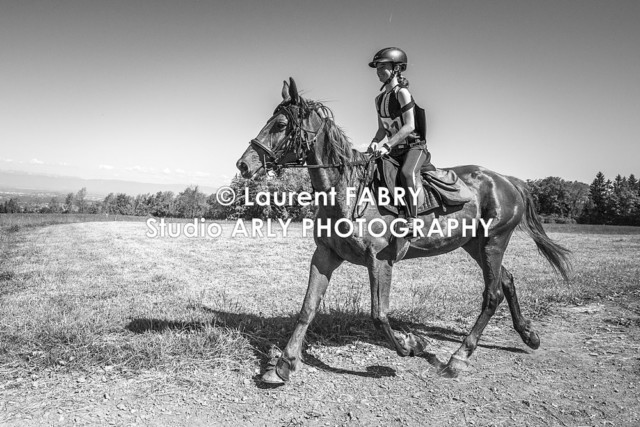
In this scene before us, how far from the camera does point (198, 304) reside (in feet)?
24.7

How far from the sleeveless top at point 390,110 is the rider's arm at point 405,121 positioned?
97 millimetres

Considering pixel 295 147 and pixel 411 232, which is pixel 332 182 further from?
pixel 411 232

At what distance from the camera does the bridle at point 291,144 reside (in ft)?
13.7

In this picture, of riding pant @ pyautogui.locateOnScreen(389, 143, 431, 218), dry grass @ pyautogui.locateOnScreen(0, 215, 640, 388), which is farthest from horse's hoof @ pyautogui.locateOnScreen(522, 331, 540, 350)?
riding pant @ pyautogui.locateOnScreen(389, 143, 431, 218)

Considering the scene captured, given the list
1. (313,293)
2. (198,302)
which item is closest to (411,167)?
(313,293)

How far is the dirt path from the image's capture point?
363 centimetres

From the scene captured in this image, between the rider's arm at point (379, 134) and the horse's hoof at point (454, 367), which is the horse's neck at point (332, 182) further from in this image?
the horse's hoof at point (454, 367)

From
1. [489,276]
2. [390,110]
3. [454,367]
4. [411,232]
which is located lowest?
[454,367]

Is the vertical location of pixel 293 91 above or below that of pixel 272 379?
above

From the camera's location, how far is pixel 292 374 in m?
4.53

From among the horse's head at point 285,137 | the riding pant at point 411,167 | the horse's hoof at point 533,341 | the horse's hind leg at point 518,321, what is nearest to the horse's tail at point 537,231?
the horse's hind leg at point 518,321

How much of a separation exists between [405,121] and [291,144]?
1.38 meters

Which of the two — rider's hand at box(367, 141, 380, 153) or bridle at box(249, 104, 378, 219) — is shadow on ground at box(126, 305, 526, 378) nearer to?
bridle at box(249, 104, 378, 219)

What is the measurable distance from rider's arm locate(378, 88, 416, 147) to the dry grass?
9.63 ft
